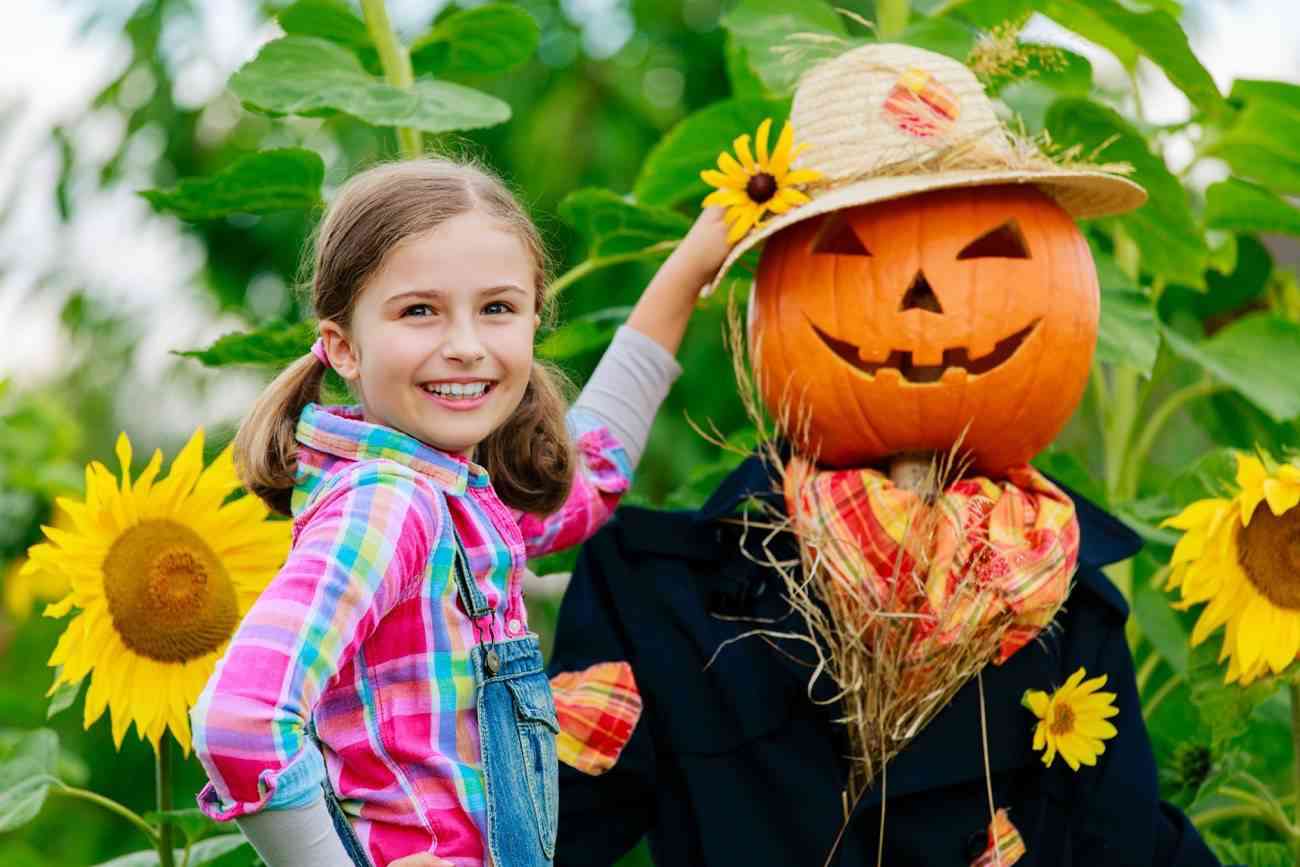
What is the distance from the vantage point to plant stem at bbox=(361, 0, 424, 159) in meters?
1.89

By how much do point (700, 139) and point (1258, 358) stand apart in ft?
2.60

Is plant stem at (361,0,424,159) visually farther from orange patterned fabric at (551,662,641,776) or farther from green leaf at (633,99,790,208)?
orange patterned fabric at (551,662,641,776)

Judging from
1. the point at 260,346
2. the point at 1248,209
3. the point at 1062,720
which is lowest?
the point at 1062,720

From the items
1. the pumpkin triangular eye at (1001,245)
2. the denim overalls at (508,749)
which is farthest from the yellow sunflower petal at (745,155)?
the denim overalls at (508,749)

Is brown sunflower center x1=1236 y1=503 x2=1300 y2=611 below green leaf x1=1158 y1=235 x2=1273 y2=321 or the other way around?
below

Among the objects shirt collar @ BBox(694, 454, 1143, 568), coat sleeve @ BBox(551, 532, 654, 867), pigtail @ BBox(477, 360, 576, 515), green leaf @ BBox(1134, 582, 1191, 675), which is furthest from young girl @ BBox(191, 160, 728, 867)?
green leaf @ BBox(1134, 582, 1191, 675)

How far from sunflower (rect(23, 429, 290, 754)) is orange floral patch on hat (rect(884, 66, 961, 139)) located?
770 mm

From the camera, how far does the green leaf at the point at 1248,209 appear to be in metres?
2.04

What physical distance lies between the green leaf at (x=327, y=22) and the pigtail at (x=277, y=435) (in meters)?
0.67

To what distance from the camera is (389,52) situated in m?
1.90

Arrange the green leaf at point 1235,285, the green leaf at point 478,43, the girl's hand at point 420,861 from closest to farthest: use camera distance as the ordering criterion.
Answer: the girl's hand at point 420,861
the green leaf at point 478,43
the green leaf at point 1235,285

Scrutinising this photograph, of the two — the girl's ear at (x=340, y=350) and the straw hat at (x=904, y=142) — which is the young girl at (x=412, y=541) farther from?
the straw hat at (x=904, y=142)

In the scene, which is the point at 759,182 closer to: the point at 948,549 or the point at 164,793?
the point at 948,549

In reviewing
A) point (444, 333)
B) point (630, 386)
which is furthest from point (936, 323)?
point (444, 333)
